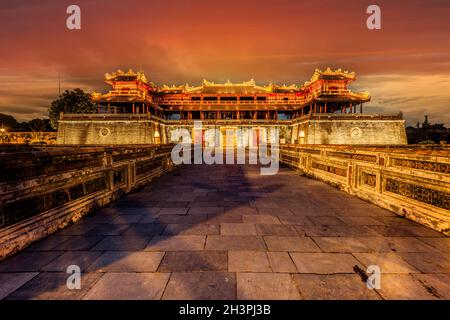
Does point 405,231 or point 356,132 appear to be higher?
point 356,132

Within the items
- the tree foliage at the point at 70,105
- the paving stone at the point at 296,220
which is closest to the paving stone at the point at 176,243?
the paving stone at the point at 296,220

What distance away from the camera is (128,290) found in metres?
2.12

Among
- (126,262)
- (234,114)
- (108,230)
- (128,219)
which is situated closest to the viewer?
(126,262)

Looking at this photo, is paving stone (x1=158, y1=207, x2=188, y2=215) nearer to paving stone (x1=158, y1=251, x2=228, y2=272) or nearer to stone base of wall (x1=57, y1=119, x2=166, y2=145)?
paving stone (x1=158, y1=251, x2=228, y2=272)

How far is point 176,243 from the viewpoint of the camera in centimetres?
317

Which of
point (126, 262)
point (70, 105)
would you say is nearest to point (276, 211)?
point (126, 262)

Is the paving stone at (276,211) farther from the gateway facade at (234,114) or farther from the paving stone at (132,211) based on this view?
the gateway facade at (234,114)

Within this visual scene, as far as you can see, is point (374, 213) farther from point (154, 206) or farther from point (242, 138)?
point (242, 138)

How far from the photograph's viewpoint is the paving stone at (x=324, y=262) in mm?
2479

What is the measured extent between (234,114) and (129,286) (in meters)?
39.9

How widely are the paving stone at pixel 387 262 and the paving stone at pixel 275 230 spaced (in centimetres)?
97

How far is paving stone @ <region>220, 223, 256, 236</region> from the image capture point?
11.6 ft

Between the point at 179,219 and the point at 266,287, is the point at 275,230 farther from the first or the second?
the point at 179,219
